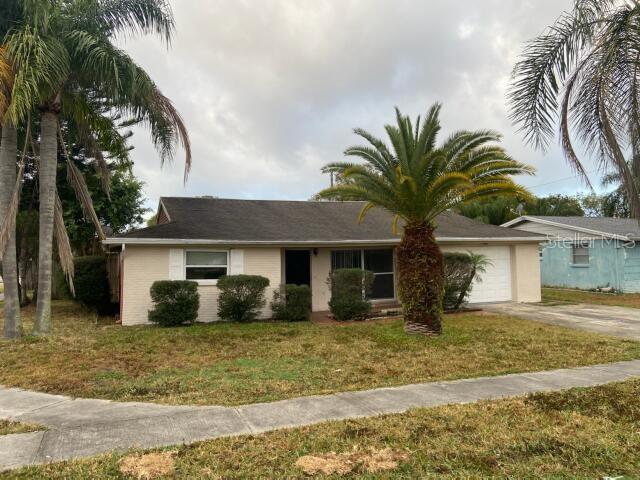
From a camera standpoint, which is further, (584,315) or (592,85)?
(584,315)

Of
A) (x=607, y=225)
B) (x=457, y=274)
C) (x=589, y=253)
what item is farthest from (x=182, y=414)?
(x=607, y=225)

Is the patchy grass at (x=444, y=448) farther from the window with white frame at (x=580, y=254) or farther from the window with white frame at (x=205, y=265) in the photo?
the window with white frame at (x=580, y=254)

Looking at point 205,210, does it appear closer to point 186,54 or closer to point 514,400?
point 186,54

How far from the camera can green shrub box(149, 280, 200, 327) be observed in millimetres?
11234

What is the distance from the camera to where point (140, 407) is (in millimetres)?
5098

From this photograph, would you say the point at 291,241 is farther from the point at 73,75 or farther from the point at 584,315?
the point at 584,315

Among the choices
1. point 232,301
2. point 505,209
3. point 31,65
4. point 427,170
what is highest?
point 31,65

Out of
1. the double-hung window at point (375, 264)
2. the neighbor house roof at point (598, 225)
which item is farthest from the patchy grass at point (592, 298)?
the double-hung window at point (375, 264)

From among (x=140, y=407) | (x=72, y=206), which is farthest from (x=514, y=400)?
(x=72, y=206)

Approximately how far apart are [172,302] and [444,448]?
355 inches

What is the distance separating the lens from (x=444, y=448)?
3873mm

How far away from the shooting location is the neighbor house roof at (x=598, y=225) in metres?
19.4

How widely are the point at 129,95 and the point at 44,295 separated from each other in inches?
201

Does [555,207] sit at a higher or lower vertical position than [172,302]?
higher
